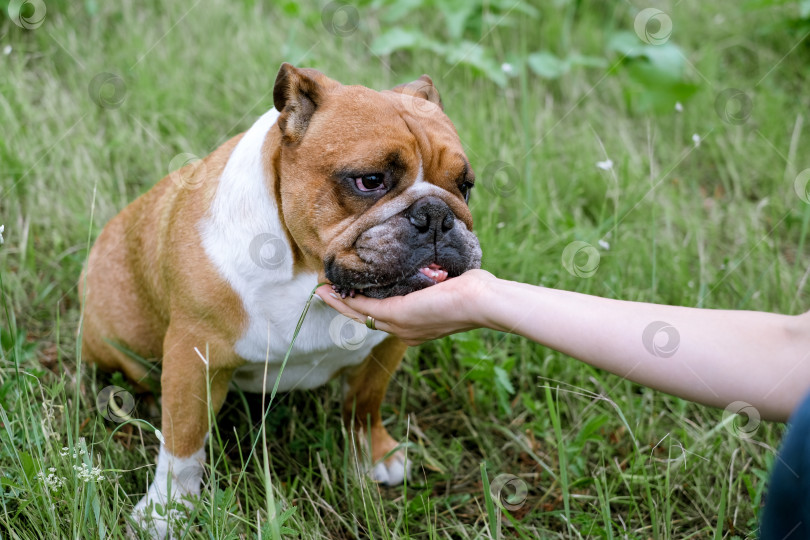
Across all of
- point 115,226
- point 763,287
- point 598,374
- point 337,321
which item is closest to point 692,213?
point 763,287

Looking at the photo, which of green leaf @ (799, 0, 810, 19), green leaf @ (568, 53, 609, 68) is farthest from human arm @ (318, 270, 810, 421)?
green leaf @ (799, 0, 810, 19)

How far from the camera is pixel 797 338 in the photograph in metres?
1.94

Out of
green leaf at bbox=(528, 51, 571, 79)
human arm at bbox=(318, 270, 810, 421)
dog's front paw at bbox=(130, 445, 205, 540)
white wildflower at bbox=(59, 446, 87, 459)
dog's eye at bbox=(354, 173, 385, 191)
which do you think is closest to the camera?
human arm at bbox=(318, 270, 810, 421)

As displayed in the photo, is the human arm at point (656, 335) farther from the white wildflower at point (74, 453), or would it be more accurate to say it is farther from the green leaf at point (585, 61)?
the green leaf at point (585, 61)

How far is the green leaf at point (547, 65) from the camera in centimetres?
538

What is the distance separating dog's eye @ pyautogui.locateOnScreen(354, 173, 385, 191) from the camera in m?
2.50

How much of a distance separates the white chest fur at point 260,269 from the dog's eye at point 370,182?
0.35 m

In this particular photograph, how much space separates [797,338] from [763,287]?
85.1 inches

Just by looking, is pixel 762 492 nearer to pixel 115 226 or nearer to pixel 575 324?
pixel 575 324

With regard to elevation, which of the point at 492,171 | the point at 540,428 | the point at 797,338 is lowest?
the point at 540,428

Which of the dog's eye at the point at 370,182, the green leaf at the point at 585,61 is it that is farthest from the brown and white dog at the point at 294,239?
the green leaf at the point at 585,61

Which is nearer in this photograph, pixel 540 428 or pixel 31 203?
pixel 540 428

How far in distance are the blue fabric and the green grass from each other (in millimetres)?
634

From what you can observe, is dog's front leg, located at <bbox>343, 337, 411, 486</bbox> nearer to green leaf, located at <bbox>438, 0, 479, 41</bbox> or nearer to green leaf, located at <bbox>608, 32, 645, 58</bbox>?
green leaf, located at <bbox>438, 0, 479, 41</bbox>
